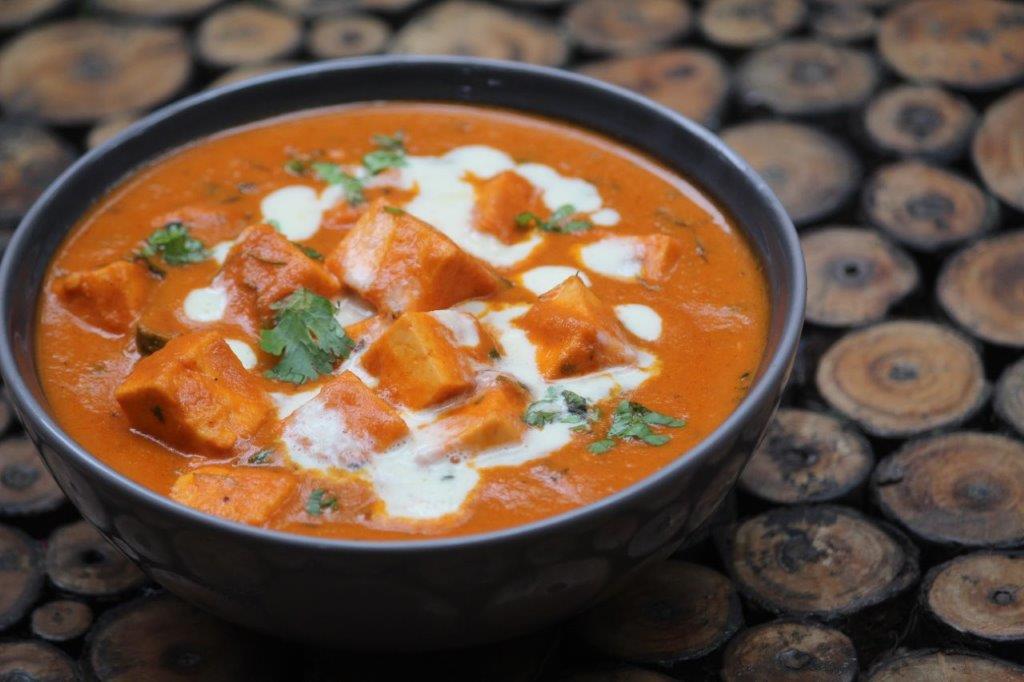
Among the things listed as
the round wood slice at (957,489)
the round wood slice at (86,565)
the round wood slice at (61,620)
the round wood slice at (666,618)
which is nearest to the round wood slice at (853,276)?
the round wood slice at (957,489)

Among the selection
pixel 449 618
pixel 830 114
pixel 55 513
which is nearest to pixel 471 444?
pixel 449 618

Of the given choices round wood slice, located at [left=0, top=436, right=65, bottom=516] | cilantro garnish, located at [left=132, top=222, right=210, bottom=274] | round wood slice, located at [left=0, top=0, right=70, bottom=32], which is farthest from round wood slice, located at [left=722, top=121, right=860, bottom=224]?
round wood slice, located at [left=0, top=0, right=70, bottom=32]

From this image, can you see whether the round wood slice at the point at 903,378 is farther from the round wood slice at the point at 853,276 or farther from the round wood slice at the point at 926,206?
the round wood slice at the point at 926,206

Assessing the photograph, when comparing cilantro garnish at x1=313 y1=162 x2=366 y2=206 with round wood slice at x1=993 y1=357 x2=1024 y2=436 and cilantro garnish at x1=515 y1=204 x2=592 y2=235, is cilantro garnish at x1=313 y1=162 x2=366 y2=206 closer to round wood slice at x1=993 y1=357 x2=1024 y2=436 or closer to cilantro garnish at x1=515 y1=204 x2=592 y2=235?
cilantro garnish at x1=515 y1=204 x2=592 y2=235

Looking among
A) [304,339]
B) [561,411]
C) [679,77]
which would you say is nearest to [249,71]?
[679,77]

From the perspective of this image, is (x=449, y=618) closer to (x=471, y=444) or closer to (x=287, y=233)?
(x=471, y=444)

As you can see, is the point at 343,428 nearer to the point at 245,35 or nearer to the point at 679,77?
the point at 679,77
